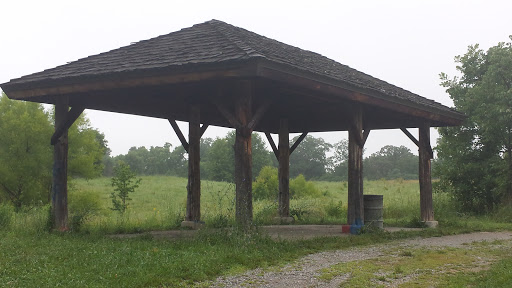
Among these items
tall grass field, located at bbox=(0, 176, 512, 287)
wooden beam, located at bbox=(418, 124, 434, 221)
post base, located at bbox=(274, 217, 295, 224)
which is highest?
wooden beam, located at bbox=(418, 124, 434, 221)

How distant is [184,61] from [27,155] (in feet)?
61.3

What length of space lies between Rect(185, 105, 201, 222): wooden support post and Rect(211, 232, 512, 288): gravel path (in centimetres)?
471

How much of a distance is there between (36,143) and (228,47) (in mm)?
19079

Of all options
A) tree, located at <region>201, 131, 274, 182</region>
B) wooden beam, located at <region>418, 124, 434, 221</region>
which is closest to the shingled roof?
wooden beam, located at <region>418, 124, 434, 221</region>

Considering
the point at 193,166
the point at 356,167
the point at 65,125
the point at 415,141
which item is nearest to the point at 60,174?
the point at 65,125

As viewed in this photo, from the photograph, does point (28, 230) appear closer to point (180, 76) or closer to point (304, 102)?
point (180, 76)

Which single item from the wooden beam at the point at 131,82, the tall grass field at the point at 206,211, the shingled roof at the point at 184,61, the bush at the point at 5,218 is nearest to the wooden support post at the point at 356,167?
the shingled roof at the point at 184,61

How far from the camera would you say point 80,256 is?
662 cm

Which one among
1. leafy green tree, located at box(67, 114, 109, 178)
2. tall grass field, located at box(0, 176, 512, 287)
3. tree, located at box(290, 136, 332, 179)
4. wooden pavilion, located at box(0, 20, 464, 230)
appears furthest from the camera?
tree, located at box(290, 136, 332, 179)

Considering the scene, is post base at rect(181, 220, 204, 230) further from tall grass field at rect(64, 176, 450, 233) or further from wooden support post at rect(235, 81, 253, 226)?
wooden support post at rect(235, 81, 253, 226)

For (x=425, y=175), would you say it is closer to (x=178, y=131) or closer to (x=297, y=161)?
(x=178, y=131)

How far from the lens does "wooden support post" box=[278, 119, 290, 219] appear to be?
1450 centimetres

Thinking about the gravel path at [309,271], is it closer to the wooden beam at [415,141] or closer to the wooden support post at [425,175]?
the wooden support post at [425,175]

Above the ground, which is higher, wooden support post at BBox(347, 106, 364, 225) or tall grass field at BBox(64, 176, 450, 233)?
wooden support post at BBox(347, 106, 364, 225)
